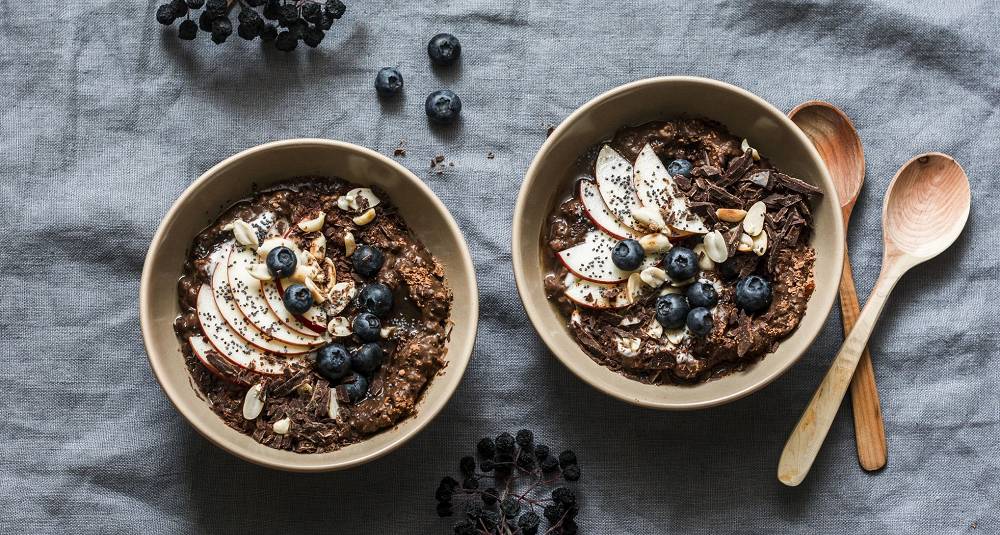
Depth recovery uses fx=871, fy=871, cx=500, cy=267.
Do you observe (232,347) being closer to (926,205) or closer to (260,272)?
(260,272)

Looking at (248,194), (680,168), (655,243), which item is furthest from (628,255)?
(248,194)

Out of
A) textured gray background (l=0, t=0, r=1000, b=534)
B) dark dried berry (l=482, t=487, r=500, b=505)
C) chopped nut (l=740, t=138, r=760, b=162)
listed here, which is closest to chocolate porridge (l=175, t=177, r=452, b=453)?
textured gray background (l=0, t=0, r=1000, b=534)

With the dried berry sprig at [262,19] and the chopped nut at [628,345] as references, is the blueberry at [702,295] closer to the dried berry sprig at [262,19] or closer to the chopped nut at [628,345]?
the chopped nut at [628,345]

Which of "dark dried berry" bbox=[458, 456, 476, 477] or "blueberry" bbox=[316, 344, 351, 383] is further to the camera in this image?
"dark dried berry" bbox=[458, 456, 476, 477]

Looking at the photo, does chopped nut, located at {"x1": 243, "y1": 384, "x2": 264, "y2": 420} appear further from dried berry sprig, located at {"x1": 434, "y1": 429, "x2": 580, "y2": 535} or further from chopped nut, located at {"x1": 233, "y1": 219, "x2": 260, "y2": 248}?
dried berry sprig, located at {"x1": 434, "y1": 429, "x2": 580, "y2": 535}

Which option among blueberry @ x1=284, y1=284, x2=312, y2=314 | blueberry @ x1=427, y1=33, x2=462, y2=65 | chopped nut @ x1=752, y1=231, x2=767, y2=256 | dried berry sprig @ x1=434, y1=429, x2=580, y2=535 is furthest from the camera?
blueberry @ x1=427, y1=33, x2=462, y2=65

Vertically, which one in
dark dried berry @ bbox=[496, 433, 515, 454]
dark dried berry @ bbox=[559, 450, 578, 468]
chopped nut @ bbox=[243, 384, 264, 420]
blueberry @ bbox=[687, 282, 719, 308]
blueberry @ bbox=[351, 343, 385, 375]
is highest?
blueberry @ bbox=[687, 282, 719, 308]

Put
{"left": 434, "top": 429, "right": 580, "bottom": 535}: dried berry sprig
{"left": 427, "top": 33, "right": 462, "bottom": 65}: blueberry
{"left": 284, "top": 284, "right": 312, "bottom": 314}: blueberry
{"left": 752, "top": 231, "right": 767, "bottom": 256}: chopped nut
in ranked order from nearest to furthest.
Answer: {"left": 284, "top": 284, "right": 312, "bottom": 314}: blueberry < {"left": 752, "top": 231, "right": 767, "bottom": 256}: chopped nut < {"left": 434, "top": 429, "right": 580, "bottom": 535}: dried berry sprig < {"left": 427, "top": 33, "right": 462, "bottom": 65}: blueberry
